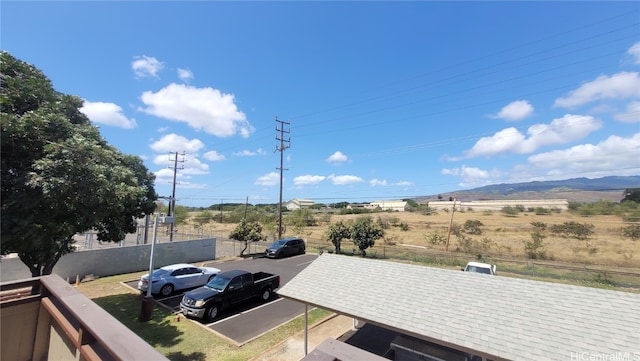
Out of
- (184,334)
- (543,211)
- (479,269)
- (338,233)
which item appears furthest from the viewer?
(543,211)

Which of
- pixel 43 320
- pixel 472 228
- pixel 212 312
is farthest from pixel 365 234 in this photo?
pixel 472 228

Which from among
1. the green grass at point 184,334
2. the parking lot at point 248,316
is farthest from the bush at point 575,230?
the parking lot at point 248,316

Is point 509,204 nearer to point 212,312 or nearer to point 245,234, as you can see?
point 245,234

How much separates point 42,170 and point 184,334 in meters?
7.52

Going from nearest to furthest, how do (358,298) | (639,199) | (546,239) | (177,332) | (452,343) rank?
(452,343)
(358,298)
(177,332)
(546,239)
(639,199)

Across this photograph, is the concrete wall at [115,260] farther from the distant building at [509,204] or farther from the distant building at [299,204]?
the distant building at [299,204]

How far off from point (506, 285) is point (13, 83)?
13.6 meters

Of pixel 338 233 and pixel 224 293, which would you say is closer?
pixel 224 293

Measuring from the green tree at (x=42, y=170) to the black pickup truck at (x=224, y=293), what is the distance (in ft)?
17.0

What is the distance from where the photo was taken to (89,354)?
211 cm

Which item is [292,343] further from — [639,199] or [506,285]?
[639,199]

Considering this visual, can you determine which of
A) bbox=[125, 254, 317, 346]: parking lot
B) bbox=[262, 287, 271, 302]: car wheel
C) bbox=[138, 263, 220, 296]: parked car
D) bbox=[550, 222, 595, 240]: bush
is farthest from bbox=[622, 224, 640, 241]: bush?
bbox=[138, 263, 220, 296]: parked car

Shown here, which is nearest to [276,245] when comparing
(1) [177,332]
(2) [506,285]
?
(1) [177,332]

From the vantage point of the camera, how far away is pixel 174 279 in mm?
15570
